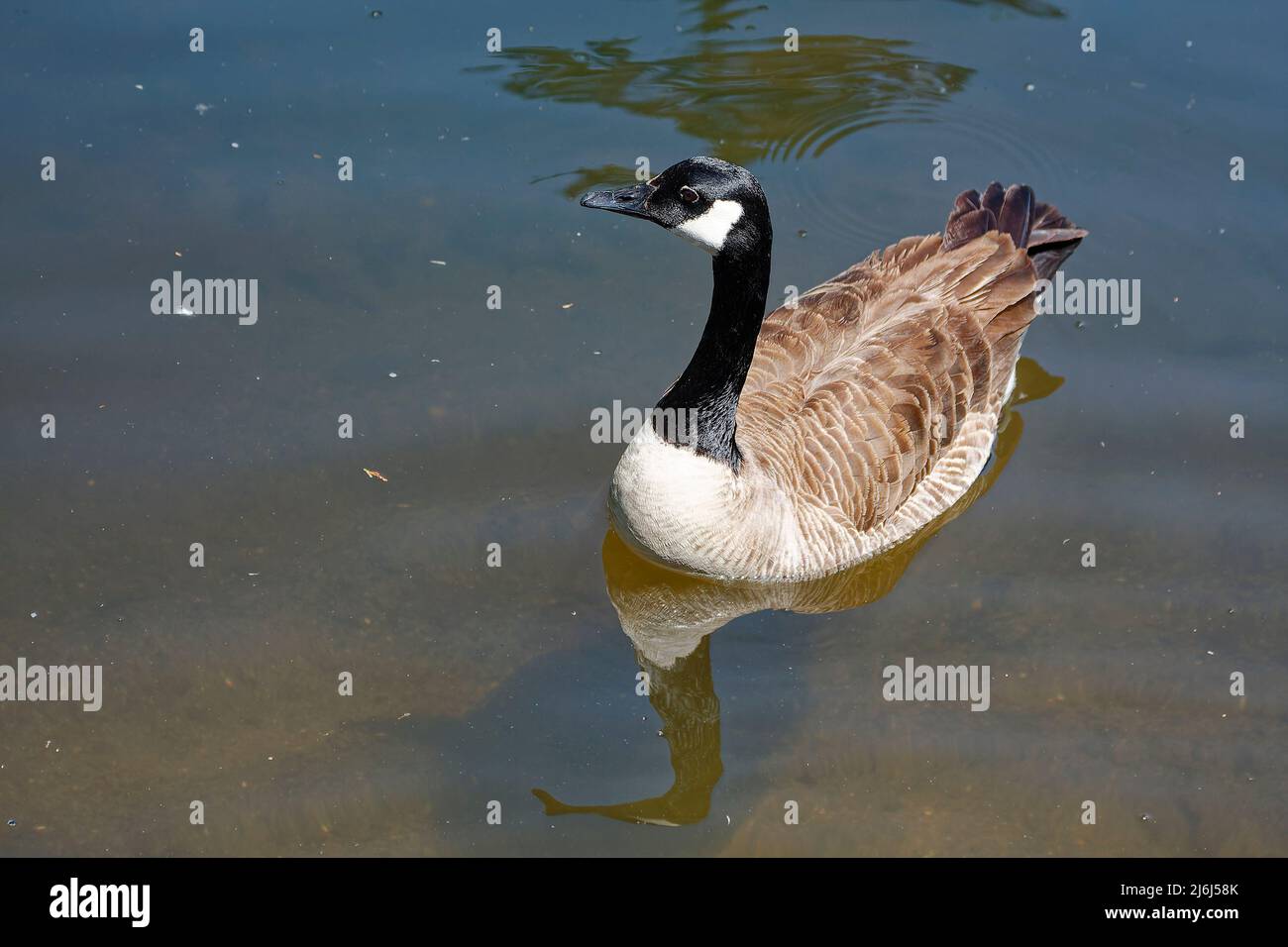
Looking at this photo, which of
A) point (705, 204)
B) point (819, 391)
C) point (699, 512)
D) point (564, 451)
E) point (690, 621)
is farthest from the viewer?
point (564, 451)

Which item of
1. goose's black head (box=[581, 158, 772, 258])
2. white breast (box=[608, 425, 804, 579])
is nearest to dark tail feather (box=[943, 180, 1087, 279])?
white breast (box=[608, 425, 804, 579])

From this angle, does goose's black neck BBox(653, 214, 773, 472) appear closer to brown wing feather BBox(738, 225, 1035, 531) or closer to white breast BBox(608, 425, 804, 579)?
white breast BBox(608, 425, 804, 579)

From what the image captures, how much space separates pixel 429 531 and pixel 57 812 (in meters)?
2.51

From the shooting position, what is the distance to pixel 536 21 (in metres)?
11.5

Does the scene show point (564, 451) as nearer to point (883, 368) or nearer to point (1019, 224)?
point (883, 368)

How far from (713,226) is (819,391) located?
62.2 inches

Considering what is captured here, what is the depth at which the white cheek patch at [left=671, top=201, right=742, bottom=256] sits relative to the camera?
6.78 meters

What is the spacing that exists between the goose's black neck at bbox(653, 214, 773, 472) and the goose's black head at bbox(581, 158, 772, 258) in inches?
0.7

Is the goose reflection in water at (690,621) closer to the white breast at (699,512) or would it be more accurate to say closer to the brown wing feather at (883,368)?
the white breast at (699,512)

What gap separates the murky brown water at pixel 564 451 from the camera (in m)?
6.89

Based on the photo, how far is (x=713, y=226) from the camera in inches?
270

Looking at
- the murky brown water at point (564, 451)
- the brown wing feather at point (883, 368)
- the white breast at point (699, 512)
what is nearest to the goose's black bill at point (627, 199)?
the white breast at point (699, 512)

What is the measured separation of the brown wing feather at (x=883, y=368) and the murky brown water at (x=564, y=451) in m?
0.68

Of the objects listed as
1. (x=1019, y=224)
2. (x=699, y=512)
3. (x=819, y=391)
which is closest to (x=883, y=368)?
(x=819, y=391)
